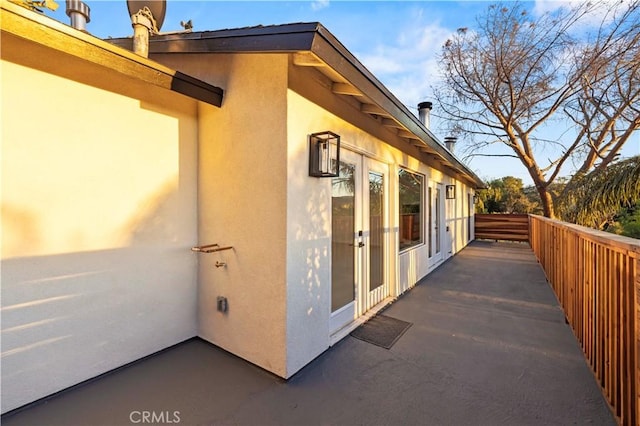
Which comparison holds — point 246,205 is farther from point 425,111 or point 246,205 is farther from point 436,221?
point 425,111

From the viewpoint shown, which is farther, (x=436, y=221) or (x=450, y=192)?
(x=450, y=192)

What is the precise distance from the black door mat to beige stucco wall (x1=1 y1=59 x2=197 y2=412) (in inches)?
84.1

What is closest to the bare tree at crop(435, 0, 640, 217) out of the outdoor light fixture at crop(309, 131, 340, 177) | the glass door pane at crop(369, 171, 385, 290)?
the glass door pane at crop(369, 171, 385, 290)

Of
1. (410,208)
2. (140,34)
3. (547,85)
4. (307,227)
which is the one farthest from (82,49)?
(547,85)

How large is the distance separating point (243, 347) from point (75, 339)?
1.49m

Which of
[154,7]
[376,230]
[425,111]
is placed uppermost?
[154,7]

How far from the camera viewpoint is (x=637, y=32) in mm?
8469

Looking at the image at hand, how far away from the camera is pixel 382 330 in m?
3.75

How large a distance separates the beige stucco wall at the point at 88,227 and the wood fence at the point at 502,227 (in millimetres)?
14174

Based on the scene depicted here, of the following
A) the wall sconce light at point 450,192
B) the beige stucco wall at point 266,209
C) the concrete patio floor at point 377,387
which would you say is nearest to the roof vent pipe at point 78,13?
the beige stucco wall at point 266,209

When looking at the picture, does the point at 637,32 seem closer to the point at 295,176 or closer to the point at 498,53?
the point at 498,53

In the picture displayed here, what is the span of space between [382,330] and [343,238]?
1.30 meters

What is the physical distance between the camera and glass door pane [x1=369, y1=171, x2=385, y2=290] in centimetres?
439

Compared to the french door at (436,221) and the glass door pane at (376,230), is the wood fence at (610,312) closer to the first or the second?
the glass door pane at (376,230)
